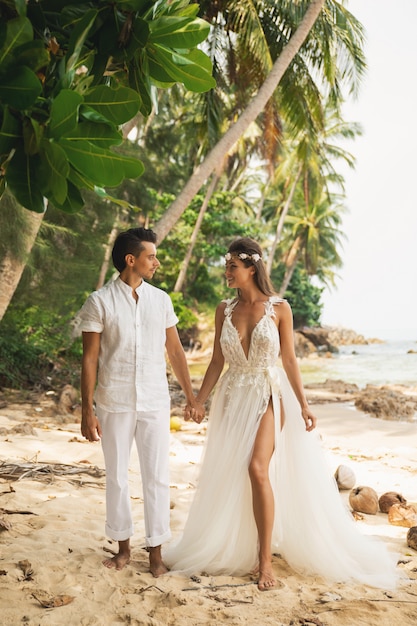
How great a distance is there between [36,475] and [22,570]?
1.85 meters

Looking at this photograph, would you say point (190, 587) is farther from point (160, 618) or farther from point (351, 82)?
point (351, 82)

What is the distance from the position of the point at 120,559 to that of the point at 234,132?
6.89m

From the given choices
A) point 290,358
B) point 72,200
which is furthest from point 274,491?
point 72,200

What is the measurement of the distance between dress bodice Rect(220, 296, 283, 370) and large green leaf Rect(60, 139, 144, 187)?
2.34m

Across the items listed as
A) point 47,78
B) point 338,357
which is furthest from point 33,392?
point 338,357

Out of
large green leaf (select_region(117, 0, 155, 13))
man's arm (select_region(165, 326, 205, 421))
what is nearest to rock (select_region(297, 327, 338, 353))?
man's arm (select_region(165, 326, 205, 421))

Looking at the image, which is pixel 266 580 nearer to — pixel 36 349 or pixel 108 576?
pixel 108 576

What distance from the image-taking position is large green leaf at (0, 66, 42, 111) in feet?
4.57

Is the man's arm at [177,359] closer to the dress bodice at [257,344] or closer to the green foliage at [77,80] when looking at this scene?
the dress bodice at [257,344]

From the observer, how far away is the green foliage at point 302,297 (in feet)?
119

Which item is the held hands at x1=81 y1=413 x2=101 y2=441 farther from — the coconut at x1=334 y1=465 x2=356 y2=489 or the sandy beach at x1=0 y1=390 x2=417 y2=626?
the coconut at x1=334 y1=465 x2=356 y2=489

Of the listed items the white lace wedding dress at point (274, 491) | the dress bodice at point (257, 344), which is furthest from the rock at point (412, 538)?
the dress bodice at point (257, 344)

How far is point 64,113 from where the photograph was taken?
1.36 m

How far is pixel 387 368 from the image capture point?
28.7m
